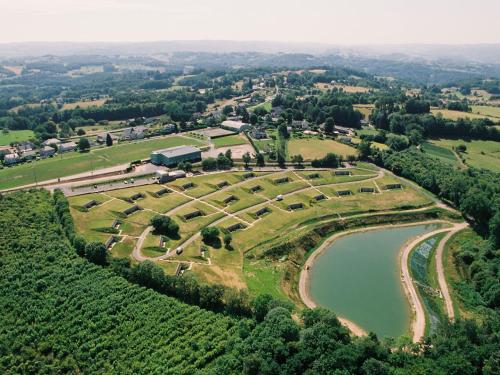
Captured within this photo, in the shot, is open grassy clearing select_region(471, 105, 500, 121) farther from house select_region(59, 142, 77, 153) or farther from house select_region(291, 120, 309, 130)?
house select_region(59, 142, 77, 153)

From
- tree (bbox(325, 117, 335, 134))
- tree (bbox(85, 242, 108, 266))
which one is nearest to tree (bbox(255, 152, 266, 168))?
tree (bbox(325, 117, 335, 134))

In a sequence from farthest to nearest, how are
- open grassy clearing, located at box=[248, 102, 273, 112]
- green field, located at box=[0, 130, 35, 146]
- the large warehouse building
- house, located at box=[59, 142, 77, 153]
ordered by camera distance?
open grassy clearing, located at box=[248, 102, 273, 112], green field, located at box=[0, 130, 35, 146], house, located at box=[59, 142, 77, 153], the large warehouse building

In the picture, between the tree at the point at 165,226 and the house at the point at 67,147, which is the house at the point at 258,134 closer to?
the house at the point at 67,147

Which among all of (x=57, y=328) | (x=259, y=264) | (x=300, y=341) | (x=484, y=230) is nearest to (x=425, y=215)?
(x=484, y=230)

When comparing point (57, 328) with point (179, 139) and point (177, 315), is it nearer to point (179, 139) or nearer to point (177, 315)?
point (177, 315)

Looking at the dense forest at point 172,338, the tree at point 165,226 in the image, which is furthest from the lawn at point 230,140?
the dense forest at point 172,338

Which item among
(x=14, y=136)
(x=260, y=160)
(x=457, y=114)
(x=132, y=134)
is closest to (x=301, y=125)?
(x=260, y=160)
